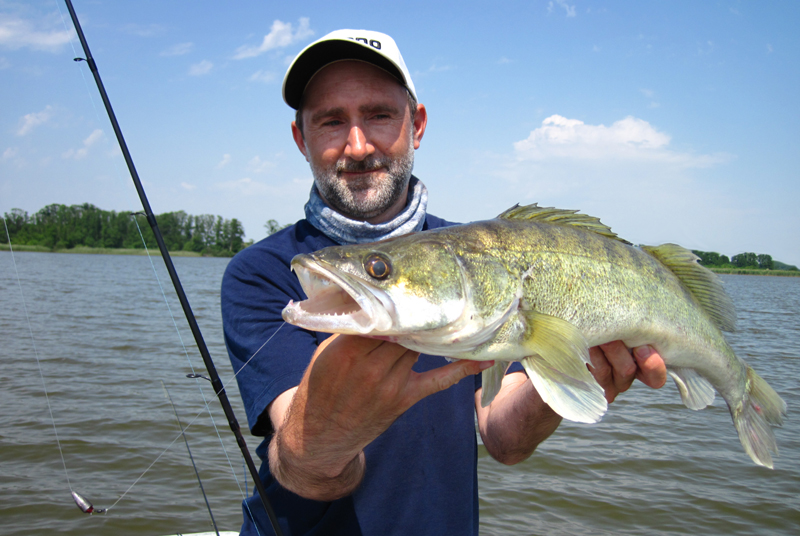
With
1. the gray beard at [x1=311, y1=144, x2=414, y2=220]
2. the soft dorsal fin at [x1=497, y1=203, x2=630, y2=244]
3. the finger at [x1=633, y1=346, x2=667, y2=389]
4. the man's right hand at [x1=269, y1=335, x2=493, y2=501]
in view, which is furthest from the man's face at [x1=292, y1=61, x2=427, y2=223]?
the finger at [x1=633, y1=346, x2=667, y2=389]

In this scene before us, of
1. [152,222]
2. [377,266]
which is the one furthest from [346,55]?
[152,222]

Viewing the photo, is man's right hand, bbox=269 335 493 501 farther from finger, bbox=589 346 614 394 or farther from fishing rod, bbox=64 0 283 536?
fishing rod, bbox=64 0 283 536

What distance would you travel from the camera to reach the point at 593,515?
596cm

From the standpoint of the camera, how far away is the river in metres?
5.77

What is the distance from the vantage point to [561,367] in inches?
69.9

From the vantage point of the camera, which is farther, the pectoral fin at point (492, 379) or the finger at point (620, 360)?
the finger at point (620, 360)

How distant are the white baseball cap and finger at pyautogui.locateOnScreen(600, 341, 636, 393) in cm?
163

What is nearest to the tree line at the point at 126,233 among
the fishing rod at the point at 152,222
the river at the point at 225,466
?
the river at the point at 225,466

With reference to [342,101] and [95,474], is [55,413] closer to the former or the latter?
[95,474]

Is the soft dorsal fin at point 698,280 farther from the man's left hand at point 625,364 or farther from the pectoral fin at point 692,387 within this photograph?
the man's left hand at point 625,364

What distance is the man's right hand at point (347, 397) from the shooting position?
1553 mm

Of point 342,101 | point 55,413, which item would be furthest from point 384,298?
point 55,413

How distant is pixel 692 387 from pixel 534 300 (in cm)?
134

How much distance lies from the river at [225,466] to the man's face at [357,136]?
2240 millimetres
